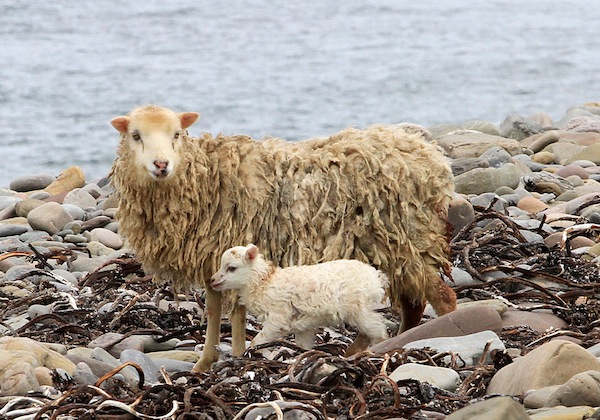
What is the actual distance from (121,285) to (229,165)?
2531 millimetres

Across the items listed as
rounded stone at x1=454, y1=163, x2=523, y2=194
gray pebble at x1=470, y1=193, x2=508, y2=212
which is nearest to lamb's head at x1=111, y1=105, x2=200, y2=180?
gray pebble at x1=470, y1=193, x2=508, y2=212

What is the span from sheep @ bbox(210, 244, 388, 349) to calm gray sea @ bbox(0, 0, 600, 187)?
14.9m

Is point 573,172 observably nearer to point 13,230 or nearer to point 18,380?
point 13,230

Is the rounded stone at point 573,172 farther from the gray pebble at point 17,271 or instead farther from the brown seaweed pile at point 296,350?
the gray pebble at point 17,271

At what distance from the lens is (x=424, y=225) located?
25.5 feet

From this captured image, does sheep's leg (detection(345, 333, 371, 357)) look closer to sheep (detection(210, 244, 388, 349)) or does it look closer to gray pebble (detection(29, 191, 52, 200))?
sheep (detection(210, 244, 388, 349))

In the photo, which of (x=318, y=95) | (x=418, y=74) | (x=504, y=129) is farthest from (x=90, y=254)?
(x=418, y=74)

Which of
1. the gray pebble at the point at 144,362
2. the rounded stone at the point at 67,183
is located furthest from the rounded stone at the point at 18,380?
the rounded stone at the point at 67,183

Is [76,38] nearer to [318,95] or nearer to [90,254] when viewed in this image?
[318,95]

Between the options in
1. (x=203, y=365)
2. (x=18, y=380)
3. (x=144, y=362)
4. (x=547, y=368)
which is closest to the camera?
(x=547, y=368)

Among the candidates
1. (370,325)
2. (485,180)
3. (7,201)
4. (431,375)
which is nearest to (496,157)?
(485,180)

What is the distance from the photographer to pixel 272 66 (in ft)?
116

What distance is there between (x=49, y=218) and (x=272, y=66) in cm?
2336

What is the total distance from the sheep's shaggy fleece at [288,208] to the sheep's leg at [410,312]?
0.62ft
